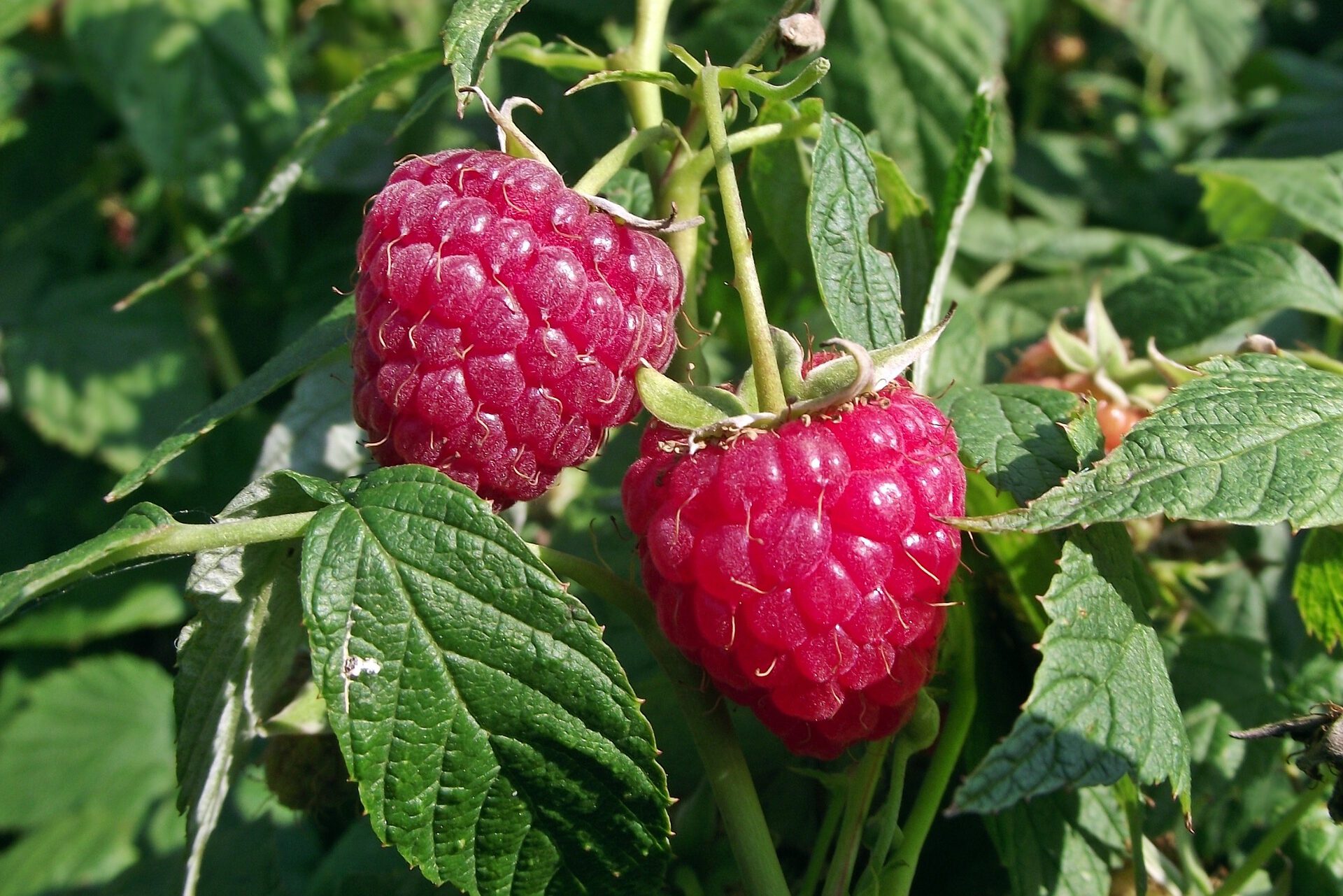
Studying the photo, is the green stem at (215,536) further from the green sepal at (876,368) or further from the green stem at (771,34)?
the green stem at (771,34)

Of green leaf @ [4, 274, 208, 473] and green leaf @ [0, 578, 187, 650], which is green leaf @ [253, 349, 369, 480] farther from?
green leaf @ [0, 578, 187, 650]

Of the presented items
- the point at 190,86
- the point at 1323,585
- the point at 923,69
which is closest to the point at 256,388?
the point at 1323,585

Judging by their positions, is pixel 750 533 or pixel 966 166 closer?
pixel 750 533

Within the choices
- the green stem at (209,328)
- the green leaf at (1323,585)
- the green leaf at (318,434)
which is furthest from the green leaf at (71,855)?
the green leaf at (1323,585)

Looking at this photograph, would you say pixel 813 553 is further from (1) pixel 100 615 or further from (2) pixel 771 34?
(1) pixel 100 615

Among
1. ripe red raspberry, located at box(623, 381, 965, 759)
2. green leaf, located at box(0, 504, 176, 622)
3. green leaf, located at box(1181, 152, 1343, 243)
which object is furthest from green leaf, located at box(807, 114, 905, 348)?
green leaf, located at box(1181, 152, 1343, 243)
